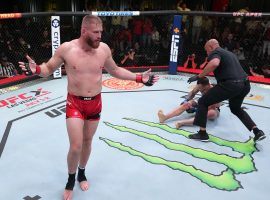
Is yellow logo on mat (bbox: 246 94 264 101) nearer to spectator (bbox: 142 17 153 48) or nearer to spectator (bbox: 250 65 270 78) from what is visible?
spectator (bbox: 250 65 270 78)

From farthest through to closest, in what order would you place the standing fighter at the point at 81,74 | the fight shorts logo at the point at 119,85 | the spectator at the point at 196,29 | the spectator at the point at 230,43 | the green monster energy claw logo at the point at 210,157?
the spectator at the point at 196,29 → the spectator at the point at 230,43 → the fight shorts logo at the point at 119,85 → the green monster energy claw logo at the point at 210,157 → the standing fighter at the point at 81,74

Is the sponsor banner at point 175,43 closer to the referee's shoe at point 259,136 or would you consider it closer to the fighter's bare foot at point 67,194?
the referee's shoe at point 259,136

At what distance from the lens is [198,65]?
6.52 meters

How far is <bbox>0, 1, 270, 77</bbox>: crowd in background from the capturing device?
6.19m

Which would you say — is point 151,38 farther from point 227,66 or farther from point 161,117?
point 227,66

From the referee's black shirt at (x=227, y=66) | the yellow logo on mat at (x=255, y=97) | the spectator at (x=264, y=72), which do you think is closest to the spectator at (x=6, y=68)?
Answer: the referee's black shirt at (x=227, y=66)

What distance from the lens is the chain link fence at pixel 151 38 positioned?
623 cm

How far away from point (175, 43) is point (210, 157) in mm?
2831

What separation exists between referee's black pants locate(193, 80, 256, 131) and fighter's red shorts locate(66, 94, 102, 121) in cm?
142

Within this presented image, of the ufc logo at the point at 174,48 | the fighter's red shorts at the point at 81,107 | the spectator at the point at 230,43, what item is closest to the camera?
the fighter's red shorts at the point at 81,107

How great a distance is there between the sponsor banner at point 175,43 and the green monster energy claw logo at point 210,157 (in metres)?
2.19

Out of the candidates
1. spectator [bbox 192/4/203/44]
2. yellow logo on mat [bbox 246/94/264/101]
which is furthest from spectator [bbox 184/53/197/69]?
yellow logo on mat [bbox 246/94/264/101]

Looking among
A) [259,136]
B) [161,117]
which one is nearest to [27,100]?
[161,117]

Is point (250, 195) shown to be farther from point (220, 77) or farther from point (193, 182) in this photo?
point (220, 77)
